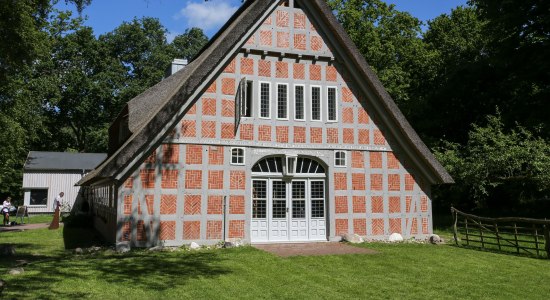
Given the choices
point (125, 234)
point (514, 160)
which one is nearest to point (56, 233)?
point (125, 234)

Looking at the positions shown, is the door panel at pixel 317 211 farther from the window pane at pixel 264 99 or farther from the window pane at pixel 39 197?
the window pane at pixel 39 197

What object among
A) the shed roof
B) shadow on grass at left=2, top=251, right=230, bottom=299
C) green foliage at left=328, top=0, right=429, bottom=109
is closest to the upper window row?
shadow on grass at left=2, top=251, right=230, bottom=299

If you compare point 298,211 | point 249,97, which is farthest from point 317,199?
point 249,97

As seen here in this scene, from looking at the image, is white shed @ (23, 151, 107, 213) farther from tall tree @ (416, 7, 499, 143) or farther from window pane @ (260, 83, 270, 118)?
tall tree @ (416, 7, 499, 143)

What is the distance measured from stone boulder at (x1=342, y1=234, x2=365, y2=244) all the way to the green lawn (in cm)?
170

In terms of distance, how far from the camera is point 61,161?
129 feet

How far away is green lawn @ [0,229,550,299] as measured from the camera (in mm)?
8430

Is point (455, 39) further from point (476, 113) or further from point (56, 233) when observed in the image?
point (56, 233)

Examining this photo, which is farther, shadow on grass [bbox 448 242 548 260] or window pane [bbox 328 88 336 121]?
window pane [bbox 328 88 336 121]

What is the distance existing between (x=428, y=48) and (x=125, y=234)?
30.4 m

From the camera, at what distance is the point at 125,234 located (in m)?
13.4

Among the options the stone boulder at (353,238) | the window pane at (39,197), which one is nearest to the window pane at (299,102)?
the stone boulder at (353,238)

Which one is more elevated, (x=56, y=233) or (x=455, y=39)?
(x=455, y=39)

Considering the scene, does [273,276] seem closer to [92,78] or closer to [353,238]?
[353,238]
